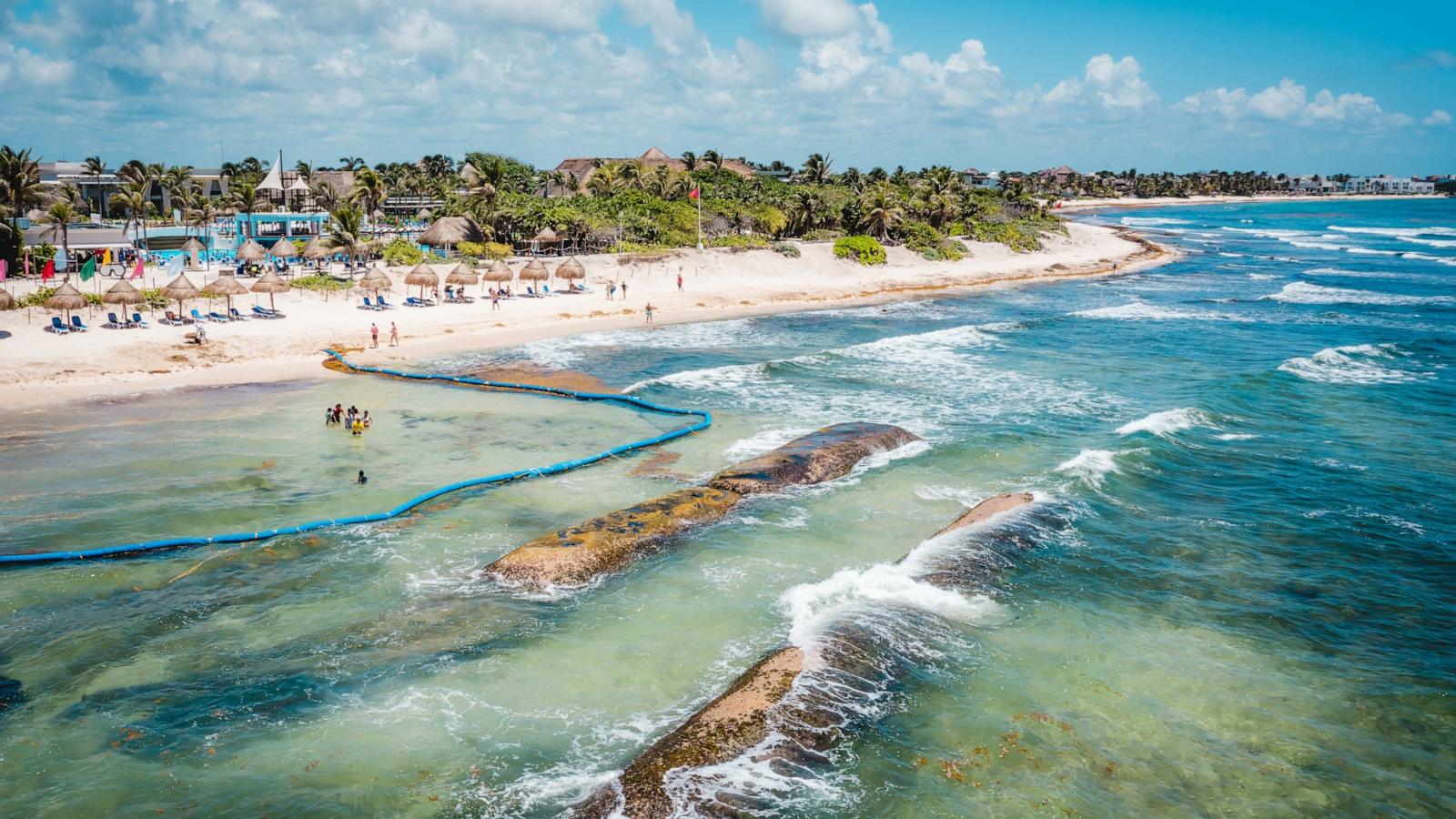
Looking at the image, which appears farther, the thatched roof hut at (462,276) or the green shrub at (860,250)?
the green shrub at (860,250)

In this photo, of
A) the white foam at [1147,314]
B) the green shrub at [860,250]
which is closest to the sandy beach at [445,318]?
the green shrub at [860,250]

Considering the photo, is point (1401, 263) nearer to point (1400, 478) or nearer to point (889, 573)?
point (1400, 478)

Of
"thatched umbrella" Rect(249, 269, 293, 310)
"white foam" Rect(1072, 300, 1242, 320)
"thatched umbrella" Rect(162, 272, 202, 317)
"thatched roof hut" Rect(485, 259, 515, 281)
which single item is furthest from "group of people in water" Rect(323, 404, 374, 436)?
"white foam" Rect(1072, 300, 1242, 320)

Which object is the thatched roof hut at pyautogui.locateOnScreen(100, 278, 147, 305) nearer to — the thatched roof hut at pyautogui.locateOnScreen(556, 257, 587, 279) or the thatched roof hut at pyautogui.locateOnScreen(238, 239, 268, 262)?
the thatched roof hut at pyautogui.locateOnScreen(238, 239, 268, 262)

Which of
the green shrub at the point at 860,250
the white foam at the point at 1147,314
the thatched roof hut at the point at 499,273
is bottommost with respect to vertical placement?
the white foam at the point at 1147,314

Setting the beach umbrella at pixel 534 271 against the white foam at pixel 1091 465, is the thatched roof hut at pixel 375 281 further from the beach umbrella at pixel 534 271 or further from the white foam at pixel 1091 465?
the white foam at pixel 1091 465

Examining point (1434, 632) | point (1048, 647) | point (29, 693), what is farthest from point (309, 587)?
point (1434, 632)
